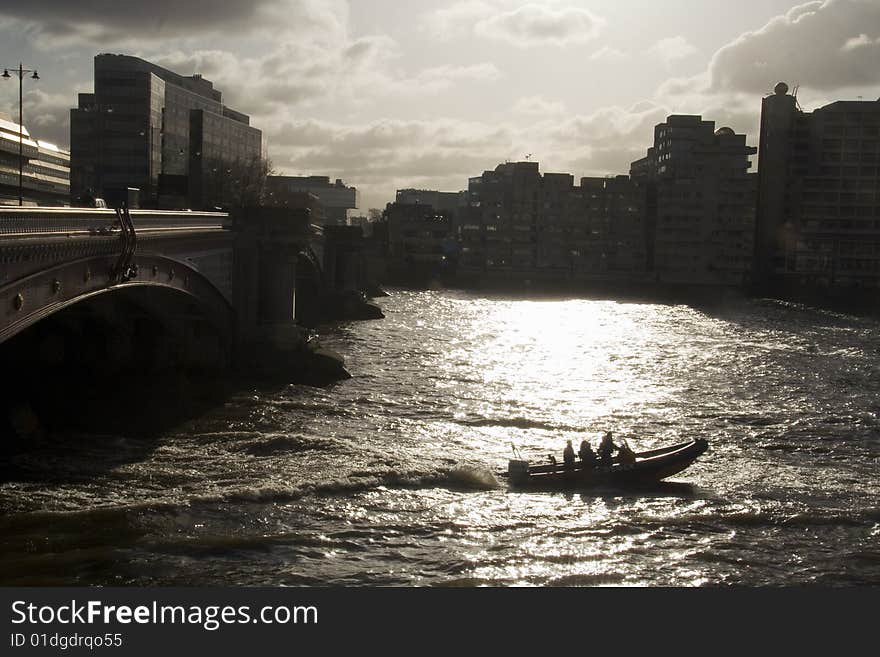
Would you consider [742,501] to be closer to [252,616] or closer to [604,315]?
[252,616]

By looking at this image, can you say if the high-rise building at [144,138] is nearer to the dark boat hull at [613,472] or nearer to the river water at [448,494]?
the river water at [448,494]

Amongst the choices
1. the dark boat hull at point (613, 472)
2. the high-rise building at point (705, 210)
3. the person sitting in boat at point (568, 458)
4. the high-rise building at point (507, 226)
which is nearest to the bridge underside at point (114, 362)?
the dark boat hull at point (613, 472)

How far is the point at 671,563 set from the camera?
61.8ft

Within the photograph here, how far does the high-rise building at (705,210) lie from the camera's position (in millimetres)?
141125

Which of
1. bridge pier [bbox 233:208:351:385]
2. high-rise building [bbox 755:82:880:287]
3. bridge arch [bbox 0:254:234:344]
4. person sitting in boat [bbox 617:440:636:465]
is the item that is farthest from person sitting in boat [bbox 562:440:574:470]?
high-rise building [bbox 755:82:880:287]

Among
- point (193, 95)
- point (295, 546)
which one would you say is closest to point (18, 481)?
point (295, 546)

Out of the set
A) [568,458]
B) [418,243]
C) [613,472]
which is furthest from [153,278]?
[418,243]

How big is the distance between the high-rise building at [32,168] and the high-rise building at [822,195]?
286 ft

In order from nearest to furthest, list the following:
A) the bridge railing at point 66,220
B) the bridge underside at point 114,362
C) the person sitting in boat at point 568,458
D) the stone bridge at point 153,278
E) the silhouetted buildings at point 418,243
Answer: the bridge railing at point 66,220, the stone bridge at point 153,278, the person sitting in boat at point 568,458, the bridge underside at point 114,362, the silhouetted buildings at point 418,243

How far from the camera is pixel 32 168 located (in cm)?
8750

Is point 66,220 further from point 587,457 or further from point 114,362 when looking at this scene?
point 114,362

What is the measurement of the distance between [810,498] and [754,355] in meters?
32.9

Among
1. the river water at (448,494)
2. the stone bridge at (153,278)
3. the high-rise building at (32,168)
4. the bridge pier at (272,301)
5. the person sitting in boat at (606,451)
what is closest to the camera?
the river water at (448,494)

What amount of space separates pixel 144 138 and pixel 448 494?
85.5 m
